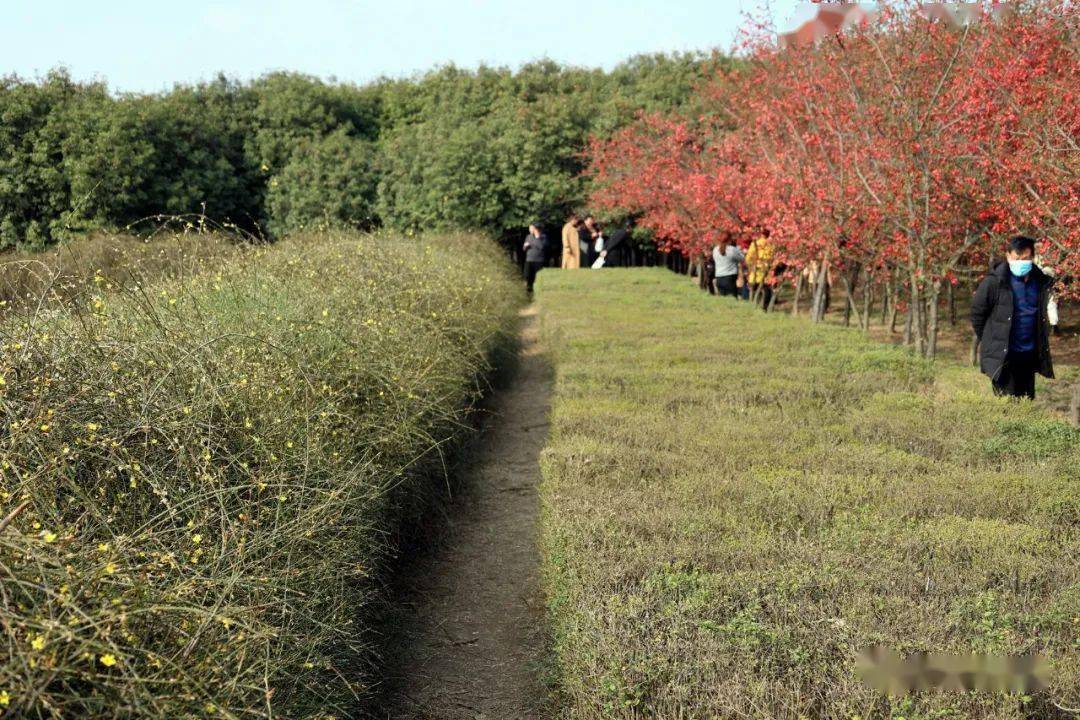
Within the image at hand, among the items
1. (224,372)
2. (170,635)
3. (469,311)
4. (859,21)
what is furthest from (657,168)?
(170,635)

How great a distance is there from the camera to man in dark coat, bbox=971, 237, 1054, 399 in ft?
24.6

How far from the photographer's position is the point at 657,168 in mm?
21234

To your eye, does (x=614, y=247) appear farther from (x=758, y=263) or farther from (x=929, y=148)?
(x=929, y=148)

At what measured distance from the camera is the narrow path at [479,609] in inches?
175

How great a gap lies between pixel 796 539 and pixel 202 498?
97.5 inches

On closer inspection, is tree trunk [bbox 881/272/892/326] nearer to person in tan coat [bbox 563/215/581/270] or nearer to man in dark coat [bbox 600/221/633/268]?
man in dark coat [bbox 600/221/633/268]

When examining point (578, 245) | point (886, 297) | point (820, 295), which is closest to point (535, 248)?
point (578, 245)

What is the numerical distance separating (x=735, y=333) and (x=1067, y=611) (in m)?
7.00

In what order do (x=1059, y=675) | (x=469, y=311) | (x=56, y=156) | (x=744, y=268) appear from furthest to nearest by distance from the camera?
(x=56, y=156) → (x=744, y=268) → (x=469, y=311) → (x=1059, y=675)

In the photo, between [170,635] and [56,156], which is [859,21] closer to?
[170,635]

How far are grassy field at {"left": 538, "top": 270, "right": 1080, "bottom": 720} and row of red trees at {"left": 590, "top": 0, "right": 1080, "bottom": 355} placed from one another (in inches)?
102

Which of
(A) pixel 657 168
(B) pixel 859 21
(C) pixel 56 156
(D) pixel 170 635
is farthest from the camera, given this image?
(C) pixel 56 156

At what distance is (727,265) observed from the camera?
1741 centimetres

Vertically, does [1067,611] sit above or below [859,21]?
below
